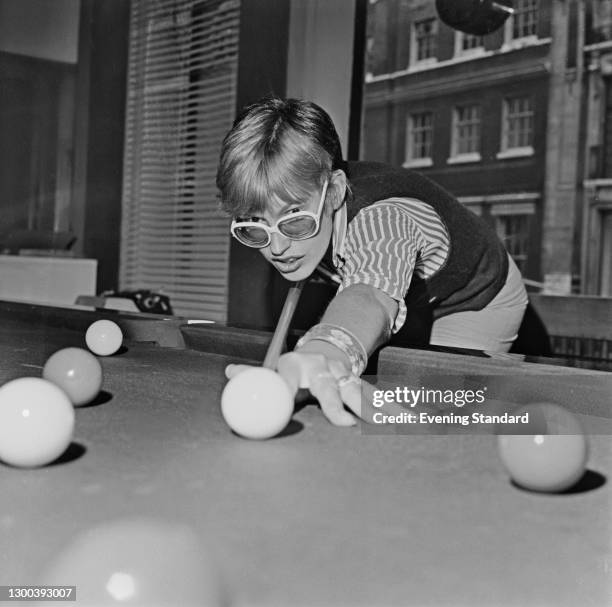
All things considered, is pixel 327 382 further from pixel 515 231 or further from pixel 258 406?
pixel 515 231

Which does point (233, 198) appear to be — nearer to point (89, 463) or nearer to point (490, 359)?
point (490, 359)

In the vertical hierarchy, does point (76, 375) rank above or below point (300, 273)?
below

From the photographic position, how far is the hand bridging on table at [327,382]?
1.16 metres

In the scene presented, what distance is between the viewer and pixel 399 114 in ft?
53.9

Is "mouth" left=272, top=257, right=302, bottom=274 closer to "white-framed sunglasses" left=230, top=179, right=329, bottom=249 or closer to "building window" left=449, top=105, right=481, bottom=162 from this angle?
"white-framed sunglasses" left=230, top=179, right=329, bottom=249

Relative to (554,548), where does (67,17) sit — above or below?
above

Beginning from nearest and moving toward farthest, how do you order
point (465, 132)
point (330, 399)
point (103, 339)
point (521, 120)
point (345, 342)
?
1. point (330, 399)
2. point (345, 342)
3. point (103, 339)
4. point (521, 120)
5. point (465, 132)

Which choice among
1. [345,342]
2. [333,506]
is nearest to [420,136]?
[345,342]

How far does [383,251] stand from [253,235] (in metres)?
0.26

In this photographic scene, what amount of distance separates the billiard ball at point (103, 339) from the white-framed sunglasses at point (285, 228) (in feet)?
1.68

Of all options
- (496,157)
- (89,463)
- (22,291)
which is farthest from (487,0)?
(496,157)

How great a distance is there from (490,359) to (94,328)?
0.97 metres

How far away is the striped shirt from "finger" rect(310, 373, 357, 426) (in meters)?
0.31

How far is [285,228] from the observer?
1542 millimetres
